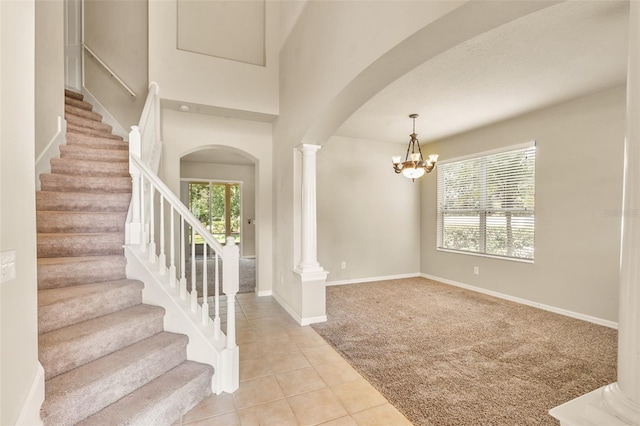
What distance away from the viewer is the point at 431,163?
4.20 metres

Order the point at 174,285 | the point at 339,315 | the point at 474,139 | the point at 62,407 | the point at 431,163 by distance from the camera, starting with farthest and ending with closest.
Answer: the point at 474,139
the point at 431,163
the point at 339,315
the point at 174,285
the point at 62,407

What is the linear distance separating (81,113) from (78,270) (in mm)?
3101

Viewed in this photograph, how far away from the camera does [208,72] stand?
4.13 meters

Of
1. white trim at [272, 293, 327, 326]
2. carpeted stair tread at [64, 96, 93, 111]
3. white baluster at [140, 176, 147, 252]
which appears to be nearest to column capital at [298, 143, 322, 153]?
white baluster at [140, 176, 147, 252]

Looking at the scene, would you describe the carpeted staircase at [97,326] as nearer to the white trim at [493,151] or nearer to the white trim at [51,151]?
the white trim at [51,151]

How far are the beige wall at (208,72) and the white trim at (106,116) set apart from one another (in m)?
1.38

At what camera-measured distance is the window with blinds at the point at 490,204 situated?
446 cm

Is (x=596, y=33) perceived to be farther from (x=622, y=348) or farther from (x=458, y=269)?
(x=458, y=269)

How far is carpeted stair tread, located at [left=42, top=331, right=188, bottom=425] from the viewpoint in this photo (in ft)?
4.92

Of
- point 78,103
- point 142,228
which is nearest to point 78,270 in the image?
point 142,228

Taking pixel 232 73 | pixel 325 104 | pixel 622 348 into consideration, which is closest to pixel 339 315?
pixel 325 104

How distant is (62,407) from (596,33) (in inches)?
175

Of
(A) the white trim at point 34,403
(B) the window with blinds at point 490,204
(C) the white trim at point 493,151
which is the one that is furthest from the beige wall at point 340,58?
(B) the window with blinds at point 490,204

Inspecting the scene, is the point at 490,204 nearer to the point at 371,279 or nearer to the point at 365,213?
the point at 365,213
